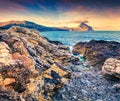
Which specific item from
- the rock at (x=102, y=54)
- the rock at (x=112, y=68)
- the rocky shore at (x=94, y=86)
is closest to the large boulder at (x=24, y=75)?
the rocky shore at (x=94, y=86)

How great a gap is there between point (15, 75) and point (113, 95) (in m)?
12.0

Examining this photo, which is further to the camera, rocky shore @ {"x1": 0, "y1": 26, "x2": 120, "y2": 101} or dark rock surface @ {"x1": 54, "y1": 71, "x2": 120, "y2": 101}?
dark rock surface @ {"x1": 54, "y1": 71, "x2": 120, "y2": 101}

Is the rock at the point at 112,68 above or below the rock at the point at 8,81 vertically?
below

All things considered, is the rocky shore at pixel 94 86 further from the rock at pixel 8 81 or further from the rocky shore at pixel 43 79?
the rock at pixel 8 81

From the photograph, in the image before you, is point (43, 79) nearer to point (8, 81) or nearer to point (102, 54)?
point (8, 81)

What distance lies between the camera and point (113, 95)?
24.4 m

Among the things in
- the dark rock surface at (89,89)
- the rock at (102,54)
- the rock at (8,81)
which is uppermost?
the rock at (8,81)

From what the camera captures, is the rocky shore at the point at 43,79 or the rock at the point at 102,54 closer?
the rocky shore at the point at 43,79

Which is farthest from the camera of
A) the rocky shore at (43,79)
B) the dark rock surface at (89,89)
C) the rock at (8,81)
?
the dark rock surface at (89,89)

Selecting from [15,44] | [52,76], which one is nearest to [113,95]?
[52,76]

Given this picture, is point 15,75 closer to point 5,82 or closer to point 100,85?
point 5,82

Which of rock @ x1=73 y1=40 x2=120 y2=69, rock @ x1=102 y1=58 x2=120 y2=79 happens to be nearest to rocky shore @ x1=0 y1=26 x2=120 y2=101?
rock @ x1=102 y1=58 x2=120 y2=79

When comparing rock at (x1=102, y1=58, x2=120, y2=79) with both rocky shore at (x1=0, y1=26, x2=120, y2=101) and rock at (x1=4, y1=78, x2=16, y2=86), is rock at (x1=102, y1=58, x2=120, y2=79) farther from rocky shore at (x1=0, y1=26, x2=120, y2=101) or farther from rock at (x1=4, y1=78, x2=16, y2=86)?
rock at (x1=4, y1=78, x2=16, y2=86)

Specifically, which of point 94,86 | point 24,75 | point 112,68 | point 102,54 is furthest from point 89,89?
point 102,54
